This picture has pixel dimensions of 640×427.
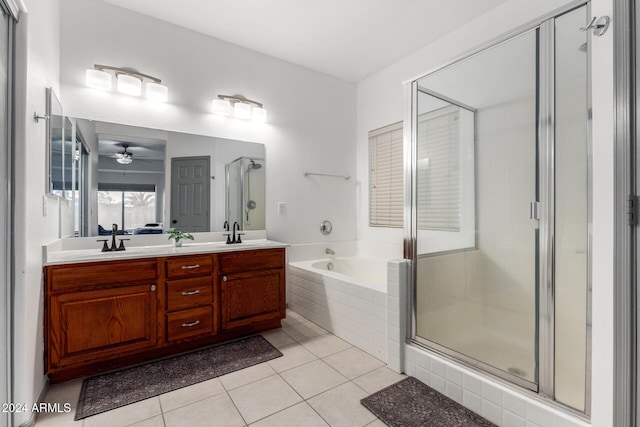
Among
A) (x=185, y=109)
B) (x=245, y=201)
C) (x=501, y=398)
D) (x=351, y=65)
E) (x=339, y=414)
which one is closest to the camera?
(x=501, y=398)

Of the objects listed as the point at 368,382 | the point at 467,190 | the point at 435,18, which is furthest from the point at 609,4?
the point at 368,382

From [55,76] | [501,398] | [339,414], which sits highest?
[55,76]

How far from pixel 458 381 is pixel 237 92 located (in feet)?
9.87

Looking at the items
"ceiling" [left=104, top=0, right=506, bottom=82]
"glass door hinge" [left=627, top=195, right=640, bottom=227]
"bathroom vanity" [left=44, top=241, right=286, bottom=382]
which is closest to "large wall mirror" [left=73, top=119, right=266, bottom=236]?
"bathroom vanity" [left=44, top=241, right=286, bottom=382]

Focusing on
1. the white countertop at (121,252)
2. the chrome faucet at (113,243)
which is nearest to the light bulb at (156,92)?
the chrome faucet at (113,243)

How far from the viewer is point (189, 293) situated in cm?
224

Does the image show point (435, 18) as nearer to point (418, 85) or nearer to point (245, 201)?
point (418, 85)

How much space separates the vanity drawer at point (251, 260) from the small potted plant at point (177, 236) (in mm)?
Result: 446

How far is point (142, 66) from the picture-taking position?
2541 mm

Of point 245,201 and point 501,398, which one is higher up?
point 245,201

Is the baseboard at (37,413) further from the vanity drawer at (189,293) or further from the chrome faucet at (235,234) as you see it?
the chrome faucet at (235,234)

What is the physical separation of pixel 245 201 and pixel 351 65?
1962 mm

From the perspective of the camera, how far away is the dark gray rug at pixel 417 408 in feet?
4.99

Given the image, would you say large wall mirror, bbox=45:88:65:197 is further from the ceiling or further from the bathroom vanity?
the ceiling
